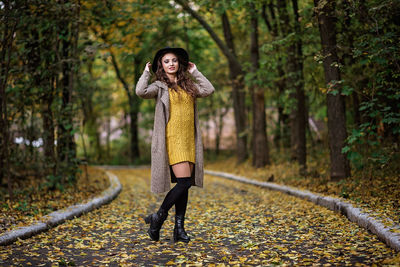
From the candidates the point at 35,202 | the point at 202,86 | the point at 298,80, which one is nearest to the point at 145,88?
the point at 202,86

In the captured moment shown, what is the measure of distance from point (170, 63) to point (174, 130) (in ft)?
2.75

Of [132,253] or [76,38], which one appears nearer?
[132,253]

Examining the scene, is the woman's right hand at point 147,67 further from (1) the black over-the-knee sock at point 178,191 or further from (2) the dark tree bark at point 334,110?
(2) the dark tree bark at point 334,110

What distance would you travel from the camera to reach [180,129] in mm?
5078

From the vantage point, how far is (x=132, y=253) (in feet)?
15.8

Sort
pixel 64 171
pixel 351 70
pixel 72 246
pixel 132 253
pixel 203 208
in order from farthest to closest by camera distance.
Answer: pixel 351 70 < pixel 64 171 < pixel 203 208 < pixel 72 246 < pixel 132 253

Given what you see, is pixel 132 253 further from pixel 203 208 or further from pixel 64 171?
pixel 64 171

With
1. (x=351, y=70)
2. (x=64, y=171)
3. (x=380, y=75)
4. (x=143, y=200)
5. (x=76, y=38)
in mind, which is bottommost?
(x=143, y=200)

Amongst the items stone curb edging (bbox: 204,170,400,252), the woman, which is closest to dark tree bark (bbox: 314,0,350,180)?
stone curb edging (bbox: 204,170,400,252)

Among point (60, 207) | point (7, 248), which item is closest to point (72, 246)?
point (7, 248)

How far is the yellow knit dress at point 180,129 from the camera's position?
16.5 feet

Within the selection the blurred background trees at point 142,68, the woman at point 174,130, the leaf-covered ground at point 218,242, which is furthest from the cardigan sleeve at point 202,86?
the leaf-covered ground at point 218,242

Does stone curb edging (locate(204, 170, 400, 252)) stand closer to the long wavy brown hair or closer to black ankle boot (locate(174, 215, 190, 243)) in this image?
black ankle boot (locate(174, 215, 190, 243))

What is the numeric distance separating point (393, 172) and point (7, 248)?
7.53 metres
